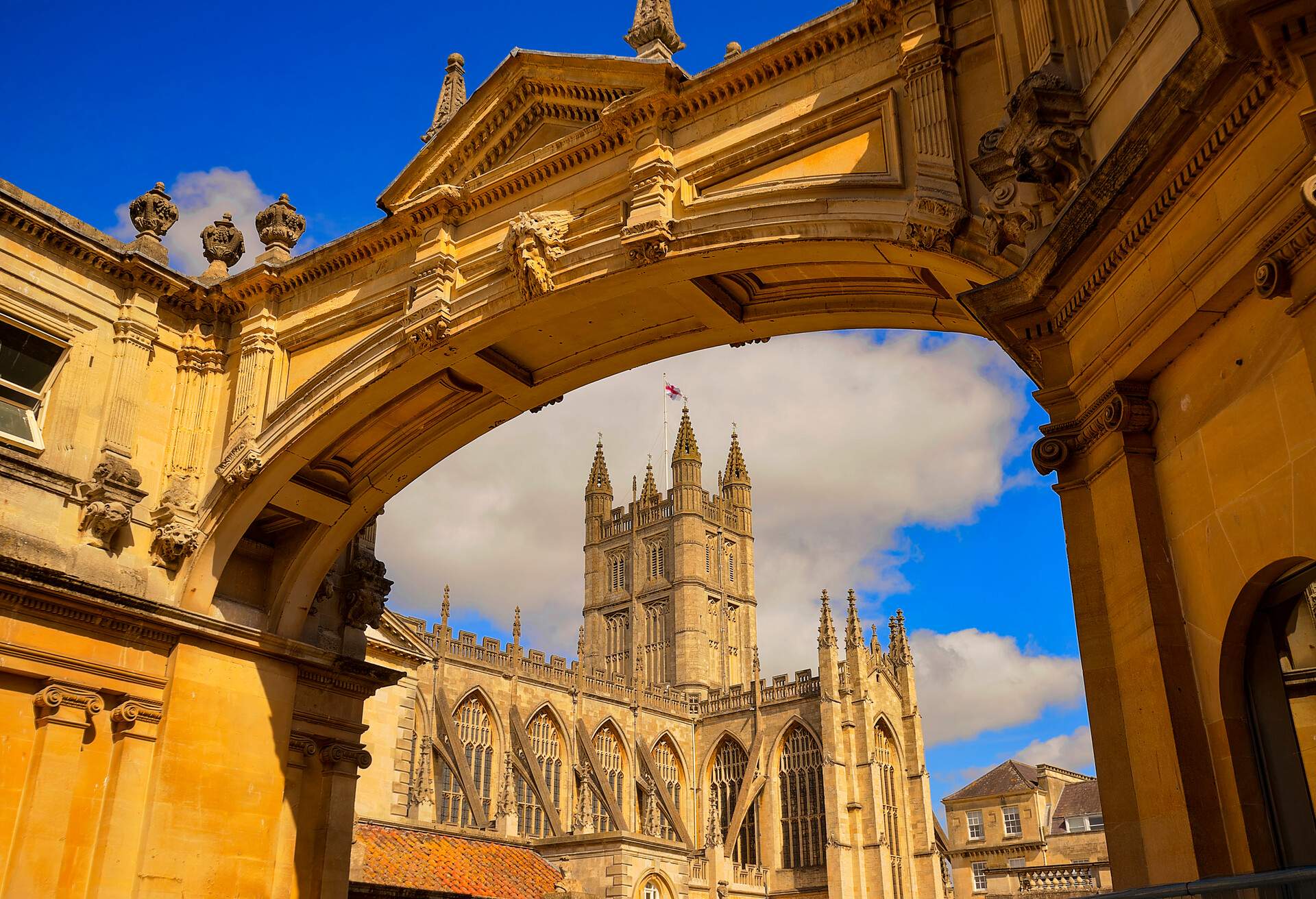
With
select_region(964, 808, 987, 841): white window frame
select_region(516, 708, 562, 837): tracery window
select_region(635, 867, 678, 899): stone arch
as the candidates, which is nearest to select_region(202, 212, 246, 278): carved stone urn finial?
select_region(635, 867, 678, 899): stone arch

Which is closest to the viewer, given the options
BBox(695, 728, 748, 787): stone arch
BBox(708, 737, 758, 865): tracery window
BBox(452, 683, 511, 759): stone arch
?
BBox(452, 683, 511, 759): stone arch

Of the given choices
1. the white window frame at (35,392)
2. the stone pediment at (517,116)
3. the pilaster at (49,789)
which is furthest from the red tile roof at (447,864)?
the stone pediment at (517,116)

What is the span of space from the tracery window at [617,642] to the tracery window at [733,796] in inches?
798

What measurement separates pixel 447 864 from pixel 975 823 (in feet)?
126

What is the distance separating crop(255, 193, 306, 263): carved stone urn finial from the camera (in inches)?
559

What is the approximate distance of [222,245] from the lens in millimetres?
14727

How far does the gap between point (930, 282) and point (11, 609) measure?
349 inches

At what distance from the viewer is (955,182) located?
8266mm

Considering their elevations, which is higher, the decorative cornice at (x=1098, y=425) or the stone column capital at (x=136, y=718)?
the decorative cornice at (x=1098, y=425)

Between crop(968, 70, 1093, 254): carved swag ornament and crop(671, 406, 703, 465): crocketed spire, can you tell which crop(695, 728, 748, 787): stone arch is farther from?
crop(968, 70, 1093, 254): carved swag ornament

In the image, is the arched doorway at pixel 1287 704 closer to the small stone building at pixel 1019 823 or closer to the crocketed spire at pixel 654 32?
the crocketed spire at pixel 654 32

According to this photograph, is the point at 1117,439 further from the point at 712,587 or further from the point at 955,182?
the point at 712,587

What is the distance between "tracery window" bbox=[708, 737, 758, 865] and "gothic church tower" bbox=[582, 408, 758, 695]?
1366cm

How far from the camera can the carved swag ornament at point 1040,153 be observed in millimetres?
6809
